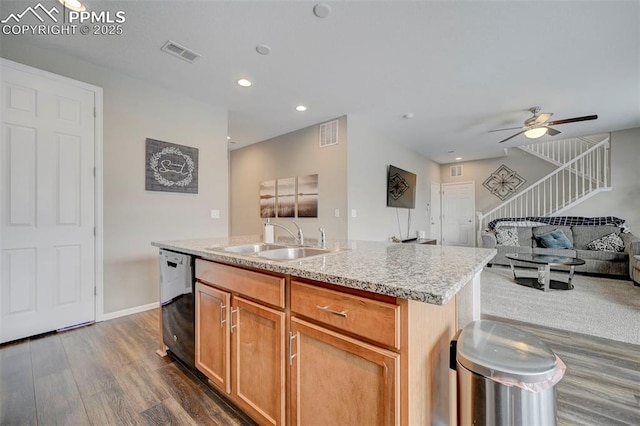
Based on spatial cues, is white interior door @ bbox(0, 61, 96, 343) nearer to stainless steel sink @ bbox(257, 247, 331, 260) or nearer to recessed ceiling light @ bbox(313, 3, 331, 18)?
stainless steel sink @ bbox(257, 247, 331, 260)

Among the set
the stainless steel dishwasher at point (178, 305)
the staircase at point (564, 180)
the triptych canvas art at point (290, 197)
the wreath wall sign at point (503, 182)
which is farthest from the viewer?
the wreath wall sign at point (503, 182)

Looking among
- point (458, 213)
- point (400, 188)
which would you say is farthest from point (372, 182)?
point (458, 213)

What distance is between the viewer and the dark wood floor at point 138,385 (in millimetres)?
1414

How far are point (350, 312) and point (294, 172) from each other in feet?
13.3

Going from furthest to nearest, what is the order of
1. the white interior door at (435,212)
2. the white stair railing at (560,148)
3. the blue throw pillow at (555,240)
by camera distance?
the white interior door at (435,212), the white stair railing at (560,148), the blue throw pillow at (555,240)

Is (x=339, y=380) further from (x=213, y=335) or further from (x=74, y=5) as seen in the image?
(x=74, y=5)

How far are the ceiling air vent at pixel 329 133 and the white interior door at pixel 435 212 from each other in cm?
428

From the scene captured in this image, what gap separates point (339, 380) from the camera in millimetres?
977

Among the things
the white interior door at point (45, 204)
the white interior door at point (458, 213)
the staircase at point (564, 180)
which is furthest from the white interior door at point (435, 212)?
the white interior door at point (45, 204)

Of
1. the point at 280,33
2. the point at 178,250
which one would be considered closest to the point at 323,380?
the point at 178,250

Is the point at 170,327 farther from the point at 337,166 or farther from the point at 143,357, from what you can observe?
the point at 337,166

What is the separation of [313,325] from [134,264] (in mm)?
2769

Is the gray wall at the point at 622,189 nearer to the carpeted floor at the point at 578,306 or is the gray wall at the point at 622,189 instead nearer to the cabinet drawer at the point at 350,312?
the carpeted floor at the point at 578,306

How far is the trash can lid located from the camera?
856mm
